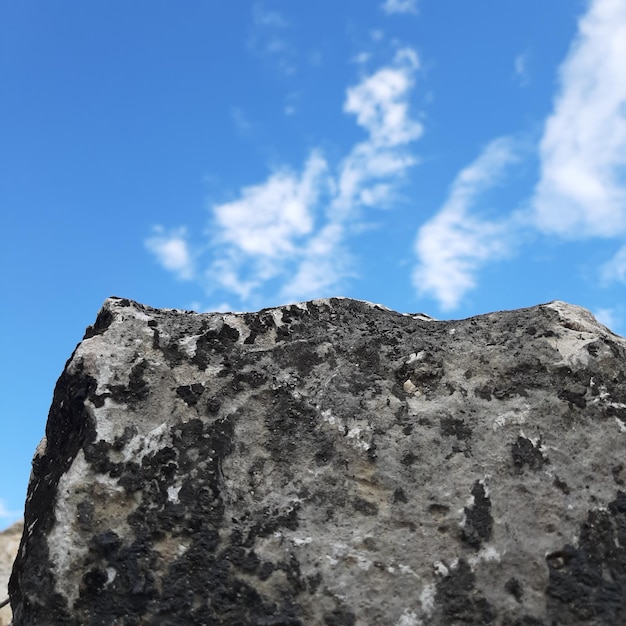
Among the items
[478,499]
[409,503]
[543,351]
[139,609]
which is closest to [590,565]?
[478,499]

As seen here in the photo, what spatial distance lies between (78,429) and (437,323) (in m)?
Answer: 1.93

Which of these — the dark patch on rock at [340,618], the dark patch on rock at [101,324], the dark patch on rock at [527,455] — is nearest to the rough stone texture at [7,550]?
the dark patch on rock at [101,324]

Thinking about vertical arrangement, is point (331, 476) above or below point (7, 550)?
below

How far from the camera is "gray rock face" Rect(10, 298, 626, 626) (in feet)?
10.8

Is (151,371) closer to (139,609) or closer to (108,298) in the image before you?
(108,298)

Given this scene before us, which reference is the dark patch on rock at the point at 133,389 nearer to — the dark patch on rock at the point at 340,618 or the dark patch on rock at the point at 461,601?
the dark patch on rock at the point at 340,618

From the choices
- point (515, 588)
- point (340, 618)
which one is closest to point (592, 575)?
point (515, 588)

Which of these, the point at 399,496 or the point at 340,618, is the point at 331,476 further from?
the point at 340,618

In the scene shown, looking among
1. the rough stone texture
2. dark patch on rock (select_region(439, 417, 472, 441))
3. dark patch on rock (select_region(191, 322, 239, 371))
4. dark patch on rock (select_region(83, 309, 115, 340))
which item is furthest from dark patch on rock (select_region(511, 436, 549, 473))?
the rough stone texture

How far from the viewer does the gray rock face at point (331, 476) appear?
3.28 m

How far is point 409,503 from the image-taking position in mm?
3461

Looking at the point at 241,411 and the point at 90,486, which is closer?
the point at 90,486

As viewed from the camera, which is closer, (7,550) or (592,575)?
(592,575)

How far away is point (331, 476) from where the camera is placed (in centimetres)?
356
